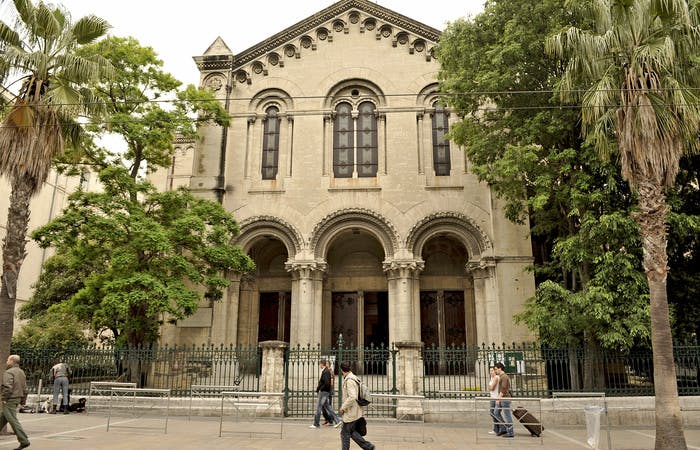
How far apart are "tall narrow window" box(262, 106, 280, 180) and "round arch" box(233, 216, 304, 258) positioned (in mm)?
2165

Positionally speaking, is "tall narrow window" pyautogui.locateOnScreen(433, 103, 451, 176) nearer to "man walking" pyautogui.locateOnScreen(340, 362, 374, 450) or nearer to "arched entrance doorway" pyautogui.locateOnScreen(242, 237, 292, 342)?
"arched entrance doorway" pyautogui.locateOnScreen(242, 237, 292, 342)

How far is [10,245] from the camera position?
36.6ft

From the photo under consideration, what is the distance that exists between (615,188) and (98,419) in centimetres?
1529

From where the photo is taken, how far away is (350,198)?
21797 millimetres

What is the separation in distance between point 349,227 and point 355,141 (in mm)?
4048

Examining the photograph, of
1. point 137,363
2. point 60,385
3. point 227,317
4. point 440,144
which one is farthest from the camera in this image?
point 440,144

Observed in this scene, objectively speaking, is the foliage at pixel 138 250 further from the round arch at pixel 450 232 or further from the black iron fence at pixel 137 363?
the round arch at pixel 450 232

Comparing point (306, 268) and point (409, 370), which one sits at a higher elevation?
point (306, 268)

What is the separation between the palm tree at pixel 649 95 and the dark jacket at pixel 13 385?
1186 centimetres

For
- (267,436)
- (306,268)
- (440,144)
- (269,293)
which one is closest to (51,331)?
(269,293)

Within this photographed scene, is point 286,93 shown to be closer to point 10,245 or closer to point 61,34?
point 61,34

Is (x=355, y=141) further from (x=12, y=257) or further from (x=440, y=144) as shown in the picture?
(x=12, y=257)

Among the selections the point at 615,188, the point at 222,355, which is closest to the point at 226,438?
the point at 222,355

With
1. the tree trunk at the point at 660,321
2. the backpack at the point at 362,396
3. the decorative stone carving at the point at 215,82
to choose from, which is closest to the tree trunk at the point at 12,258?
the backpack at the point at 362,396
